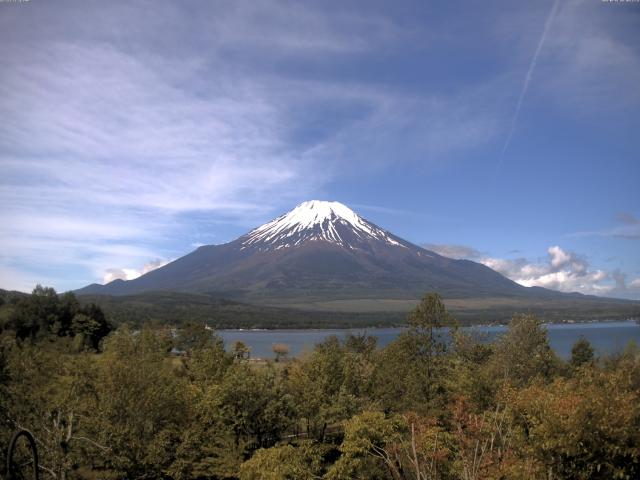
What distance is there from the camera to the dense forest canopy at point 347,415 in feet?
42.4

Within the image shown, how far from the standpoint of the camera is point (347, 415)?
25656 millimetres

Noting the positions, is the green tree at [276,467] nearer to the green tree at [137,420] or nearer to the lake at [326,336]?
the green tree at [137,420]

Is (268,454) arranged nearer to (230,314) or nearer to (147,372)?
(147,372)

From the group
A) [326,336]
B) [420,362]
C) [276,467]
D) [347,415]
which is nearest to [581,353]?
[420,362]

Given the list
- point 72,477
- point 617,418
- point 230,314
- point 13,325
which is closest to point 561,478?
point 617,418

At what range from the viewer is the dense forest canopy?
12.9 m

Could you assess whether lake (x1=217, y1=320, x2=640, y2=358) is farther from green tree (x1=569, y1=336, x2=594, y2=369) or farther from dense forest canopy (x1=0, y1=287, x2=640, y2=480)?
A: dense forest canopy (x1=0, y1=287, x2=640, y2=480)

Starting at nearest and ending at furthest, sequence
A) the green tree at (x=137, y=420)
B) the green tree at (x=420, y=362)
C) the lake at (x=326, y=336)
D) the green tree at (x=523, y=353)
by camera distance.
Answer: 1. the green tree at (x=137, y=420)
2. the green tree at (x=420, y=362)
3. the green tree at (x=523, y=353)
4. the lake at (x=326, y=336)

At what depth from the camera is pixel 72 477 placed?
2111 cm

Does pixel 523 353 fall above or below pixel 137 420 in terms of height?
above

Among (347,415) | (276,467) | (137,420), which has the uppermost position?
(137,420)

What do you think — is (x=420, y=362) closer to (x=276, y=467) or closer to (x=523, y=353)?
(x=523, y=353)

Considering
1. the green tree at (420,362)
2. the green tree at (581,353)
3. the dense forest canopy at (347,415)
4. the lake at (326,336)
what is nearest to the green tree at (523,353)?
the dense forest canopy at (347,415)

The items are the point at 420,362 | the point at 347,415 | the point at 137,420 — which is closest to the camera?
the point at 137,420
